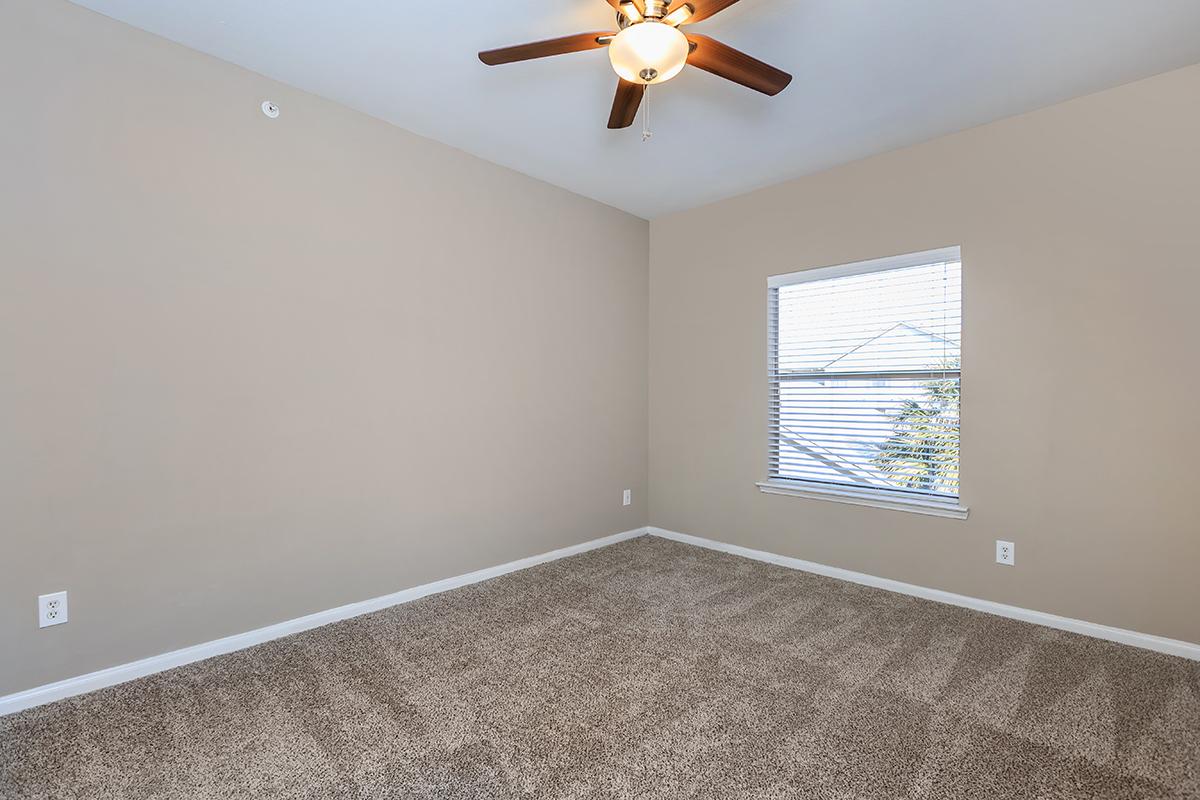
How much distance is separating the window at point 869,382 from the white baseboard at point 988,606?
17.4 inches

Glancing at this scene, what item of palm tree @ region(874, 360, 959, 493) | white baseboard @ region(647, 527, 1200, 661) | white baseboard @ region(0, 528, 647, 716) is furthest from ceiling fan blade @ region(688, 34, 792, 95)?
white baseboard @ region(0, 528, 647, 716)

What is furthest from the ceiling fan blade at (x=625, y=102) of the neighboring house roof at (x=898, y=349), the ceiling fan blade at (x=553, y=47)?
the neighboring house roof at (x=898, y=349)

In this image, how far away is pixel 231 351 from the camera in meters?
2.47

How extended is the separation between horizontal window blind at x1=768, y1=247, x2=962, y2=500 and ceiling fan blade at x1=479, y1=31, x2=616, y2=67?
2191 millimetres

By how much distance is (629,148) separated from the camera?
3.21m

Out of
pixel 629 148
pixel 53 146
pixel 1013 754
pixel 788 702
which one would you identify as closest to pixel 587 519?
pixel 788 702

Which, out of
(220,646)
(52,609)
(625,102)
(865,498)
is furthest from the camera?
(865,498)

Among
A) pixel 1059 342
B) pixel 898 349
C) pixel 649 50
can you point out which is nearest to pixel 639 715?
pixel 649 50

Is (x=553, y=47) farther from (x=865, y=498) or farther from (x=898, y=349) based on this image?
(x=865, y=498)

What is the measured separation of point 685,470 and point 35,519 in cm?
348

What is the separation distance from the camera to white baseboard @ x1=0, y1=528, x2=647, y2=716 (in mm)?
2031

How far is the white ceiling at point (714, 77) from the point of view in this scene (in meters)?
2.10

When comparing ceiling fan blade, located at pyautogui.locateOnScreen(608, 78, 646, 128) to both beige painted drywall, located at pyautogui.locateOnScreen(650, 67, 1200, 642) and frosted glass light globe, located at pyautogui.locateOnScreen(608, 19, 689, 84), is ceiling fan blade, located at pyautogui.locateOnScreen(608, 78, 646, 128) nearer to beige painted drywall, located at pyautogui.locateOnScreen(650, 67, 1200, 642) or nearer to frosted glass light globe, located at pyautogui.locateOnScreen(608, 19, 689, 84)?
frosted glass light globe, located at pyautogui.locateOnScreen(608, 19, 689, 84)

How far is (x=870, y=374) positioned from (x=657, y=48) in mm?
2356
